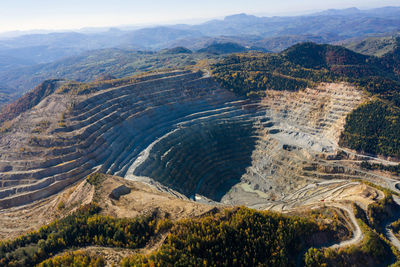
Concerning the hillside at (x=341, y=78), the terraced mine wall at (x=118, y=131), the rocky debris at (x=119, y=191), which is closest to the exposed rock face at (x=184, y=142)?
the terraced mine wall at (x=118, y=131)

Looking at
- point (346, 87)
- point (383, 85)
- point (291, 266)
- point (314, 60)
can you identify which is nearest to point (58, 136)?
point (291, 266)

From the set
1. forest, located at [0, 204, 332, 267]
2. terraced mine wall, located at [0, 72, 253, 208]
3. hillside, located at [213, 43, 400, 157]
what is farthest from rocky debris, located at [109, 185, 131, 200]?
hillside, located at [213, 43, 400, 157]

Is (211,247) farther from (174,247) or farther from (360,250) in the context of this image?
(360,250)

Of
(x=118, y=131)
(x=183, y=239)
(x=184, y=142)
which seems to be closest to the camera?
(x=183, y=239)

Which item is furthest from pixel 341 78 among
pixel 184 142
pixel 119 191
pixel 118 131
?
pixel 119 191

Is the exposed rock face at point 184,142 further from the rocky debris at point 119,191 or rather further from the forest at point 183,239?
the forest at point 183,239

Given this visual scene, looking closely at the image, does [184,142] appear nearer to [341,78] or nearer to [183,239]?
[183,239]

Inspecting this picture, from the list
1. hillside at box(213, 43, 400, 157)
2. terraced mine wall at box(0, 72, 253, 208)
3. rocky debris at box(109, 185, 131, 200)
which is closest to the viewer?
rocky debris at box(109, 185, 131, 200)

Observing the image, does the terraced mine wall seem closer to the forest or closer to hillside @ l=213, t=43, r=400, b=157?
hillside @ l=213, t=43, r=400, b=157

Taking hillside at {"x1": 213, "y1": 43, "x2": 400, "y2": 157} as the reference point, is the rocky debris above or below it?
below
